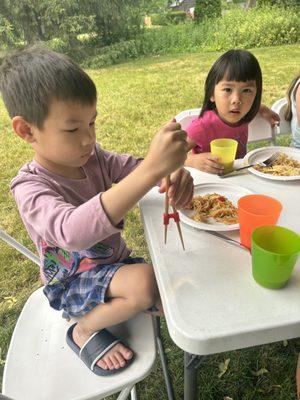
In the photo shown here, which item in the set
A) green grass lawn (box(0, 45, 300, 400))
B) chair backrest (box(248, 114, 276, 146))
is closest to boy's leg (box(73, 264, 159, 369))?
green grass lawn (box(0, 45, 300, 400))

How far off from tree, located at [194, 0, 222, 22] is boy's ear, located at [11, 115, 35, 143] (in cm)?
1119

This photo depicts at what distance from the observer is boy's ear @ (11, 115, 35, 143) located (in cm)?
109

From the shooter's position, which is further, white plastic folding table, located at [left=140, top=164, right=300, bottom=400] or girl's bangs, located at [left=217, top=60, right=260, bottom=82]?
girl's bangs, located at [left=217, top=60, right=260, bottom=82]

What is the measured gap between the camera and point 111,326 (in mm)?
1164

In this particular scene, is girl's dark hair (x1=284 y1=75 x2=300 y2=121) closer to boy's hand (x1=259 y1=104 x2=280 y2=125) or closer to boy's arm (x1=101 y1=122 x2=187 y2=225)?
boy's hand (x1=259 y1=104 x2=280 y2=125)

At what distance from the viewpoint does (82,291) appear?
3.74ft

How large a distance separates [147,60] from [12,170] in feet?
20.5

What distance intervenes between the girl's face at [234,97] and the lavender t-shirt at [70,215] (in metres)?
0.72

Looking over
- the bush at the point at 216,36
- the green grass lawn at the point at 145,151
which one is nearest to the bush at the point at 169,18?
the bush at the point at 216,36

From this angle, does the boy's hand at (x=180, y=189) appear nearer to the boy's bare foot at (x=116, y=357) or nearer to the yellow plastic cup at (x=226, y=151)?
the yellow plastic cup at (x=226, y=151)

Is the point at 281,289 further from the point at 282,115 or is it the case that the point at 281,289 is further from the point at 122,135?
the point at 122,135

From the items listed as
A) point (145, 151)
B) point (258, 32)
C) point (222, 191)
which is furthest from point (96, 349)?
point (258, 32)

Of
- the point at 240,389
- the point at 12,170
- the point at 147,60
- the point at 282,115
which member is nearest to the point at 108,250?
the point at 240,389

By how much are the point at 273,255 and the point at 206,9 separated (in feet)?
38.6
